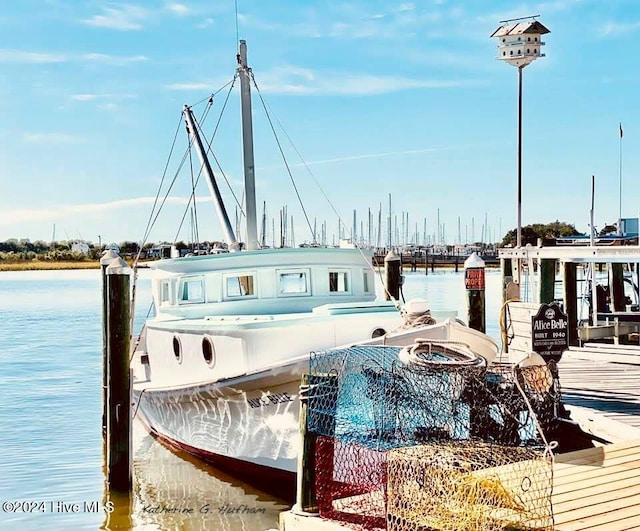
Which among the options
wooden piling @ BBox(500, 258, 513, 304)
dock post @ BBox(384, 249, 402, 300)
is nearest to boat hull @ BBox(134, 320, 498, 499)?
dock post @ BBox(384, 249, 402, 300)

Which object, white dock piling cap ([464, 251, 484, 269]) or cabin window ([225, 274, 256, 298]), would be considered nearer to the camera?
cabin window ([225, 274, 256, 298])

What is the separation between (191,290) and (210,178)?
4862mm

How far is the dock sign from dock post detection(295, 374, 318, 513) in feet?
14.0

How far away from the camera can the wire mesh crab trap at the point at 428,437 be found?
8.04m

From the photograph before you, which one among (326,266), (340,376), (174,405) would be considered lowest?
(174,405)

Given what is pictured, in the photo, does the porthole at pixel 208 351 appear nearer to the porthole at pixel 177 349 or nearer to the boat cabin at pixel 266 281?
the porthole at pixel 177 349

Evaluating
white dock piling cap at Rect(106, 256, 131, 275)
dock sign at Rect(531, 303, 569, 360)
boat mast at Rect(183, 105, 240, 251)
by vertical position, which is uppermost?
boat mast at Rect(183, 105, 240, 251)

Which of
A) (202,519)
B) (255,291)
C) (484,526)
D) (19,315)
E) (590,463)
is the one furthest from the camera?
(19,315)

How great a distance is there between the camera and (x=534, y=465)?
336 inches

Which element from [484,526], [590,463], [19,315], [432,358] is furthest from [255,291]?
[19,315]

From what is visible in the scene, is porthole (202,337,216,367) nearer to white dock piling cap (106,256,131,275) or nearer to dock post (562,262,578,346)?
white dock piling cap (106,256,131,275)

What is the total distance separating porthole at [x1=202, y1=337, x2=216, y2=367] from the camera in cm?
1515

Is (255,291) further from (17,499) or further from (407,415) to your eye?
(407,415)

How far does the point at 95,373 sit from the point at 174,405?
63.1 ft
